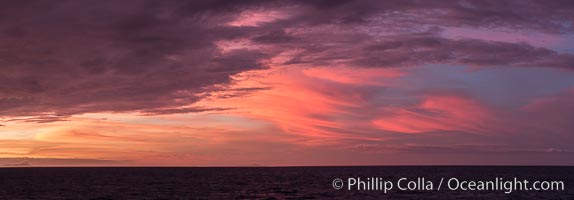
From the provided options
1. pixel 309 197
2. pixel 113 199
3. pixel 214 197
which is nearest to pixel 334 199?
pixel 309 197

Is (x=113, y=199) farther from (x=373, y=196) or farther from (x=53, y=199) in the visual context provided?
(x=373, y=196)

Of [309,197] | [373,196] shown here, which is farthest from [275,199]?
[373,196]

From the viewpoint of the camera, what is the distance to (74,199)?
7556cm

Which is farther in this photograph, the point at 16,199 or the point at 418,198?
the point at 16,199

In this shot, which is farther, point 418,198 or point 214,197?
point 214,197

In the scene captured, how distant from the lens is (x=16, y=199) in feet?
252

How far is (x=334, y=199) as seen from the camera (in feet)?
234

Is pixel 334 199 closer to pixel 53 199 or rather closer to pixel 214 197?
pixel 214 197

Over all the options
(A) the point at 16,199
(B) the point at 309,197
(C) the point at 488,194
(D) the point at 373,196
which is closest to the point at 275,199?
(B) the point at 309,197

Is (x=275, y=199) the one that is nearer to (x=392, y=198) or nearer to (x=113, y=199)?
(x=392, y=198)

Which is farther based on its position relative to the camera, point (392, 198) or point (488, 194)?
point (488, 194)

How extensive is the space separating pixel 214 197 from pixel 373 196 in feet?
72.5

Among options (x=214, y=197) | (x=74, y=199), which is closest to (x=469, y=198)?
(x=214, y=197)

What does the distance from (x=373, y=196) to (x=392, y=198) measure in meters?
3.40
